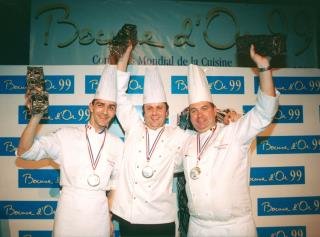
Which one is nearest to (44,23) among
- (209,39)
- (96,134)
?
(96,134)

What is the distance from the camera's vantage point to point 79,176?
1.76m

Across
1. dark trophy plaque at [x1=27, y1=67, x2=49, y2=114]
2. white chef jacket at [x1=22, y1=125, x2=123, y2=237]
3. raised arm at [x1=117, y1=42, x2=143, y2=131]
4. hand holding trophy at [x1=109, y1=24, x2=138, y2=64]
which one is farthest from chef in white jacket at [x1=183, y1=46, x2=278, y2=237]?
dark trophy plaque at [x1=27, y1=67, x2=49, y2=114]

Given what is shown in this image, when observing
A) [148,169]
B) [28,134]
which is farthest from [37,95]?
[148,169]

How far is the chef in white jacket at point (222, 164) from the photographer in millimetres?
1583

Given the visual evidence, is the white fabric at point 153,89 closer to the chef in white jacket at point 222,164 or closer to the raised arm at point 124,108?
the raised arm at point 124,108

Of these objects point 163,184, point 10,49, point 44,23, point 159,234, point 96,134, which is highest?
point 44,23

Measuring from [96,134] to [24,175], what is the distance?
0.95 meters

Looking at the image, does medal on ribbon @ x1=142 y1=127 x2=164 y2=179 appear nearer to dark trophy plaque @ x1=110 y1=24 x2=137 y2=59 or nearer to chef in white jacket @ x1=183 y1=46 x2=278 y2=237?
chef in white jacket @ x1=183 y1=46 x2=278 y2=237

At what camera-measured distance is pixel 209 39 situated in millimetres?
2869

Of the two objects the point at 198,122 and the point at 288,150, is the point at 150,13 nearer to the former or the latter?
the point at 198,122

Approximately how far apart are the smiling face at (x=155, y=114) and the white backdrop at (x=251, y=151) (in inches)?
16.5

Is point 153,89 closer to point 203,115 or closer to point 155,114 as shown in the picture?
point 155,114

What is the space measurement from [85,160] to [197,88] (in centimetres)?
104

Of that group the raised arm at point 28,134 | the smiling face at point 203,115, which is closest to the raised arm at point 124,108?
the smiling face at point 203,115
